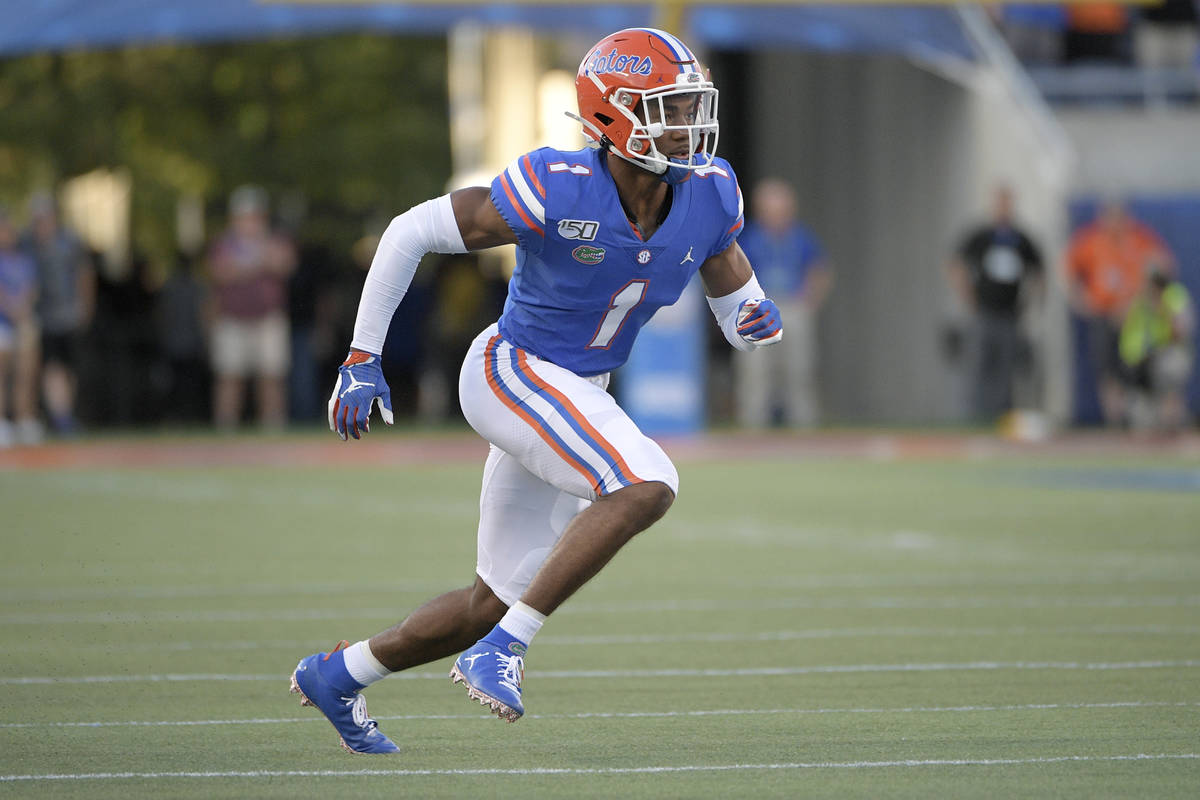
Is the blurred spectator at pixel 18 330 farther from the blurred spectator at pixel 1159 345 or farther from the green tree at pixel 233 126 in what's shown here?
the green tree at pixel 233 126

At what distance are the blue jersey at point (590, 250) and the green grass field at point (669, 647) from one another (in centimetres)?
107

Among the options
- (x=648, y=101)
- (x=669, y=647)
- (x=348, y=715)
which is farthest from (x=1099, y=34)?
(x=348, y=715)

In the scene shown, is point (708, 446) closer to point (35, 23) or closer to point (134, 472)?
point (134, 472)

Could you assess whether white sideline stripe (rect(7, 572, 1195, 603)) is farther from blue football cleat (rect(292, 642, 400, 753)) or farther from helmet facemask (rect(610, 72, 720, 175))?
helmet facemask (rect(610, 72, 720, 175))

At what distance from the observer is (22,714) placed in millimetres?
6051

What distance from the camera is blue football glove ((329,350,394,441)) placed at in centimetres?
532

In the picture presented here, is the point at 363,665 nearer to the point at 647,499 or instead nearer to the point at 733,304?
the point at 647,499

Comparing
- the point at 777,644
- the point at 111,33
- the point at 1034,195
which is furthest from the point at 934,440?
the point at 777,644

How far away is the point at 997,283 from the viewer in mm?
18500

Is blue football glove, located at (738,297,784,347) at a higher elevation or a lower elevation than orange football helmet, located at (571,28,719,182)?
lower

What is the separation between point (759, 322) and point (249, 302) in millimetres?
13636

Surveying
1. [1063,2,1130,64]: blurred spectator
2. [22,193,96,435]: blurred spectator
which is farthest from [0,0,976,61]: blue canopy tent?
[22,193,96,435]: blurred spectator

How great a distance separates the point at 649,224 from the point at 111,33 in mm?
15738

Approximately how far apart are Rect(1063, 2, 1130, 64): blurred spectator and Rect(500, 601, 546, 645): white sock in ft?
57.2
